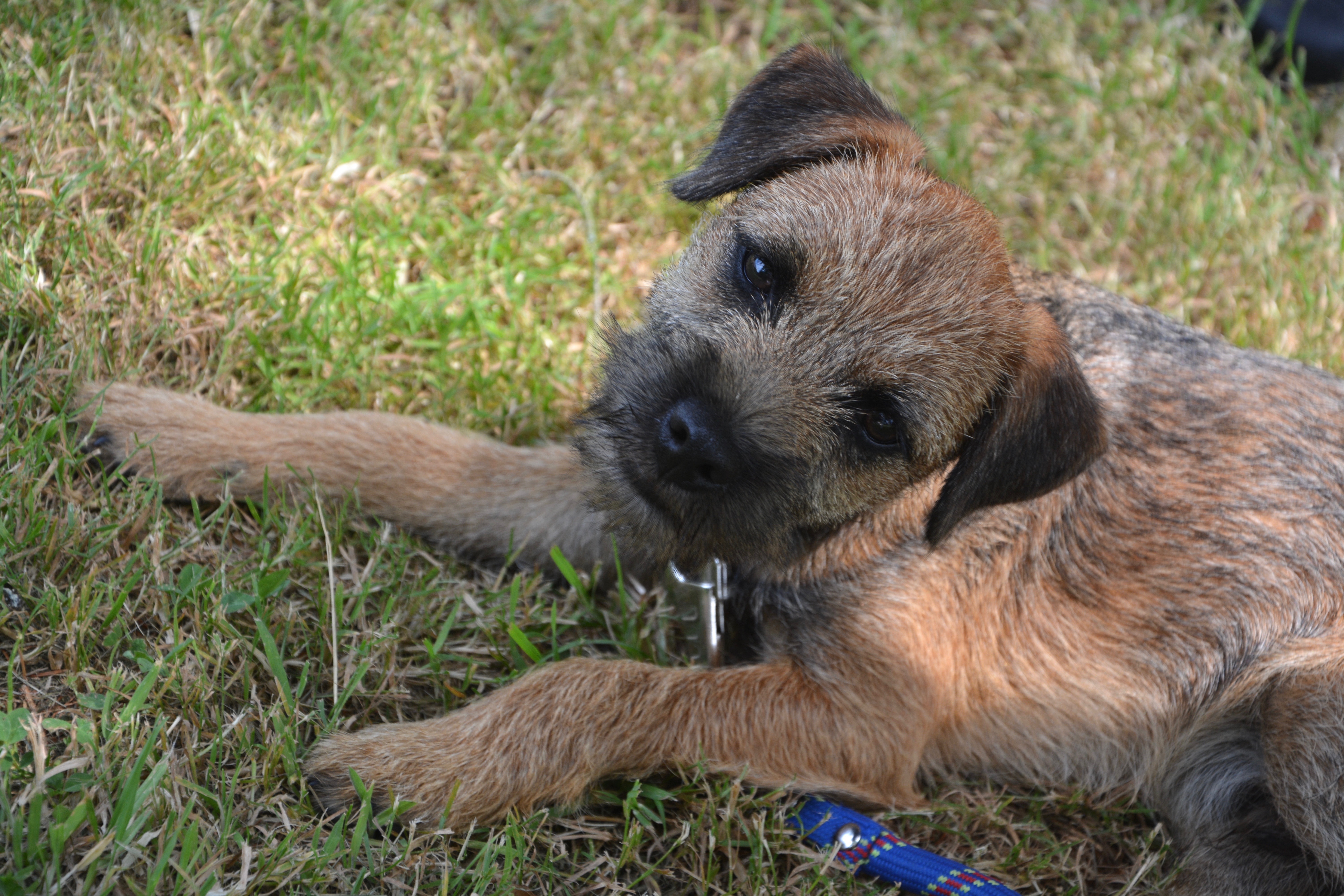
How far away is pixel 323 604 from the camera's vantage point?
285cm

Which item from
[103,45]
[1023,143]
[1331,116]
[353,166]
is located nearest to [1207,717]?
[1023,143]

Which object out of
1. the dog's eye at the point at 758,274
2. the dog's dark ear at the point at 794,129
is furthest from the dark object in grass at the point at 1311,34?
the dog's eye at the point at 758,274

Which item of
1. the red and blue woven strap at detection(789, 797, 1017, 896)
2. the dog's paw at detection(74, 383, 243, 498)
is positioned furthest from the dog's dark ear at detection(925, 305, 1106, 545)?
the dog's paw at detection(74, 383, 243, 498)

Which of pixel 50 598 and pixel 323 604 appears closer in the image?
pixel 50 598

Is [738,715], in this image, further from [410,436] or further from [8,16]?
[8,16]

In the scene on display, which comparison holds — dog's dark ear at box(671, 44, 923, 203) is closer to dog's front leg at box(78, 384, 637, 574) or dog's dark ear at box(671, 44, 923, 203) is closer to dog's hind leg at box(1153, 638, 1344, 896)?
dog's front leg at box(78, 384, 637, 574)

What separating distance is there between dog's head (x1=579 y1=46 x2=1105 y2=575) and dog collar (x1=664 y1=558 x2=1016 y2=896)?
0.22m

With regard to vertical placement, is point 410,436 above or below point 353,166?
below

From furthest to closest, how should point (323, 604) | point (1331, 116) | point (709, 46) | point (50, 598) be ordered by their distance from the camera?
point (1331, 116) < point (709, 46) < point (323, 604) < point (50, 598)

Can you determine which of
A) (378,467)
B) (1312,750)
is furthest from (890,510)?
(378,467)

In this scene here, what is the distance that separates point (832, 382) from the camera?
263 centimetres

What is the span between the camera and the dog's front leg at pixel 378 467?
3.06m

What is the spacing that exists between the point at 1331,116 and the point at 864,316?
14.2ft

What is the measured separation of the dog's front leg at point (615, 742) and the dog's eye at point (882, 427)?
2.48 ft
